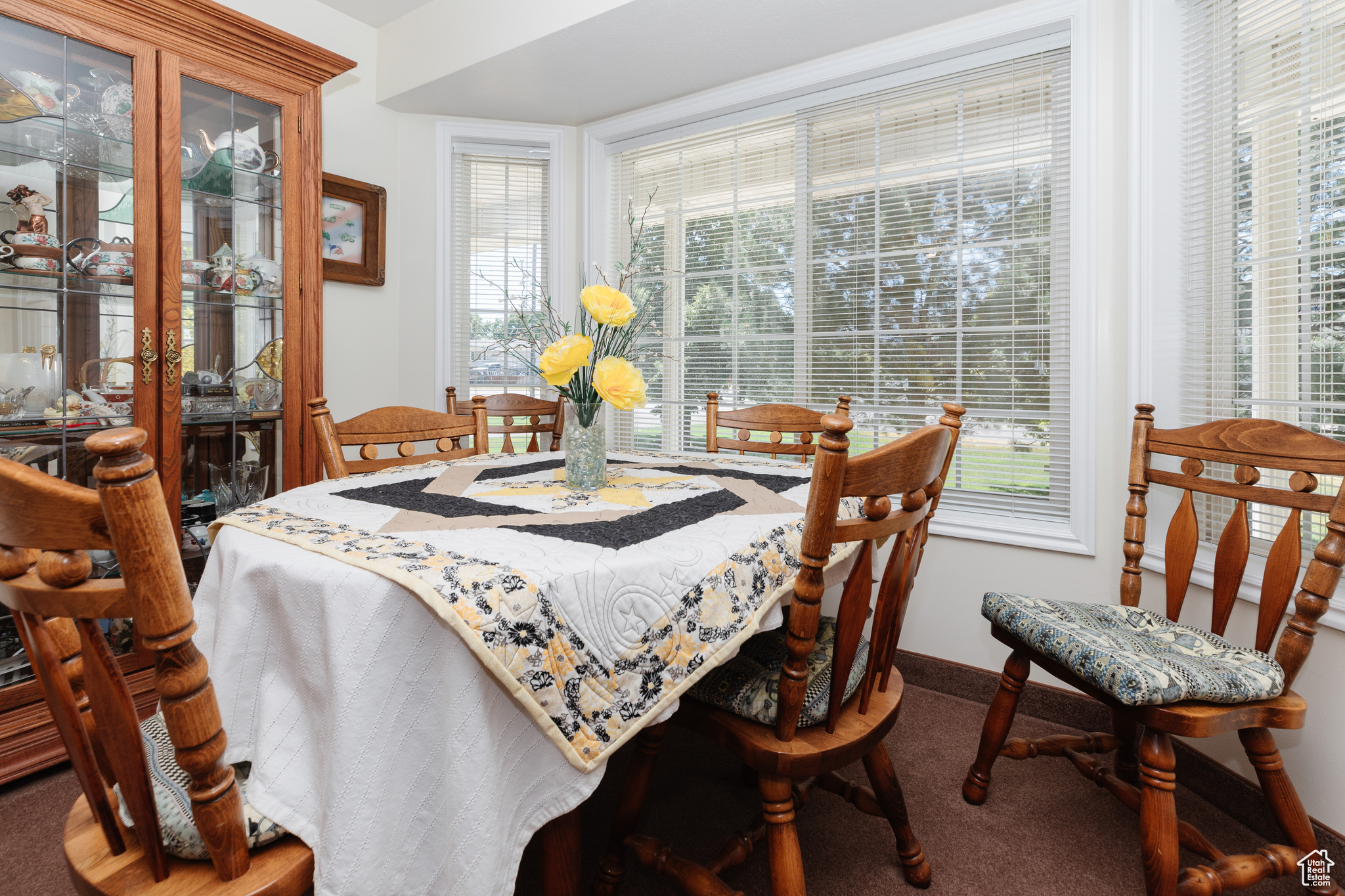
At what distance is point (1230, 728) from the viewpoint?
121cm

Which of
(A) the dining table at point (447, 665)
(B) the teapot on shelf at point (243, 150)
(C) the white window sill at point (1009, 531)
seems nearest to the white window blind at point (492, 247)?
(B) the teapot on shelf at point (243, 150)

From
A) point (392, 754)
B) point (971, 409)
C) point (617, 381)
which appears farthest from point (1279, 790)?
point (392, 754)

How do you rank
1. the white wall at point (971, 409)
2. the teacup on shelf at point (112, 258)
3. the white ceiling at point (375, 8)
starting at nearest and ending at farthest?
the white wall at point (971, 409) → the teacup on shelf at point (112, 258) → the white ceiling at point (375, 8)

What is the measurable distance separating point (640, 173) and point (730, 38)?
33.3 inches

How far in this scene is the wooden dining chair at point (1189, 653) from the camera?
121cm

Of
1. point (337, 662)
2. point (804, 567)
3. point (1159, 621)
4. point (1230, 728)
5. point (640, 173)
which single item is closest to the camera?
point (337, 662)

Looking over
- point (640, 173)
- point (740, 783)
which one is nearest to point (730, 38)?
point (640, 173)

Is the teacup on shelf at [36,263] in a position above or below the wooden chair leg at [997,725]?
above

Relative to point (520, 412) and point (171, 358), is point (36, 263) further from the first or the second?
point (520, 412)

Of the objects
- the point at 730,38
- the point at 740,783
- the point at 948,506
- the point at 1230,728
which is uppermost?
the point at 730,38

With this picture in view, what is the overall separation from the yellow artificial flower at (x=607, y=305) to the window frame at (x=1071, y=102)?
152 cm

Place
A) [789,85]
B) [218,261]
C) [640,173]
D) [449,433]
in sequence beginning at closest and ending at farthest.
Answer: [449,433] → [218,261] → [789,85] → [640,173]

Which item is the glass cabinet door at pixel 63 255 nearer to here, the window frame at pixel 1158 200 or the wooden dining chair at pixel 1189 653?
the wooden dining chair at pixel 1189 653

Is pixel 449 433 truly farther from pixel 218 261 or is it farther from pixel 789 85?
pixel 789 85
